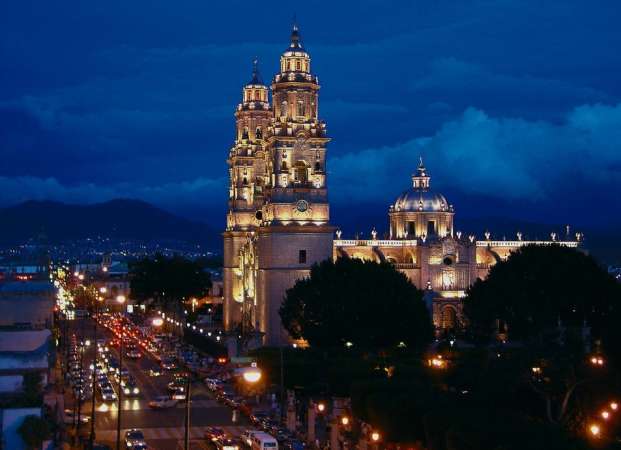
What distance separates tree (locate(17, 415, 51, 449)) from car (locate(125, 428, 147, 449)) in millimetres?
4659

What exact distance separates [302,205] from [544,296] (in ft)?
75.1

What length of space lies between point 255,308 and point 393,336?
21153 millimetres

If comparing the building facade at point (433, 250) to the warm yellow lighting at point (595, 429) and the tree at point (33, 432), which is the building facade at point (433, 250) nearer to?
the warm yellow lighting at point (595, 429)

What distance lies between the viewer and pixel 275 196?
341 feet

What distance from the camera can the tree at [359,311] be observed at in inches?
3632

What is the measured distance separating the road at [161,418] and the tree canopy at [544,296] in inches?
880

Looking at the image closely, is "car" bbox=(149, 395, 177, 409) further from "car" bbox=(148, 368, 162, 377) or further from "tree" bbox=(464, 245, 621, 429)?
"tree" bbox=(464, 245, 621, 429)

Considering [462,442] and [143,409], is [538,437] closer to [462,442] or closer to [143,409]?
[462,442]

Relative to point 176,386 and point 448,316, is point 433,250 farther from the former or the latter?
point 176,386

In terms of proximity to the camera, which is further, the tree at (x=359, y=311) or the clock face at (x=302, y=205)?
the clock face at (x=302, y=205)

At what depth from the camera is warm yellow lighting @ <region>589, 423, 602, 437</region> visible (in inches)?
2137

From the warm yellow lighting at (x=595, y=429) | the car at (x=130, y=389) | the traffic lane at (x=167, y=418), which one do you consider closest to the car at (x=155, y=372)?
the car at (x=130, y=389)

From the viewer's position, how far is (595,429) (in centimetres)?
5469

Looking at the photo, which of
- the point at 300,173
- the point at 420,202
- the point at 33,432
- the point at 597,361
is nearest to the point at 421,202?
the point at 420,202
